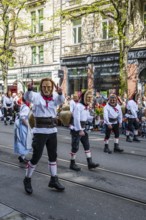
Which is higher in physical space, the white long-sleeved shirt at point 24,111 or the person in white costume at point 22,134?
the white long-sleeved shirt at point 24,111

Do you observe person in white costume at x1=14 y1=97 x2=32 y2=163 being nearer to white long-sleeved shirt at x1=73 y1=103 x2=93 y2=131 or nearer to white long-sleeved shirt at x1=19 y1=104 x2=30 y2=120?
white long-sleeved shirt at x1=19 y1=104 x2=30 y2=120

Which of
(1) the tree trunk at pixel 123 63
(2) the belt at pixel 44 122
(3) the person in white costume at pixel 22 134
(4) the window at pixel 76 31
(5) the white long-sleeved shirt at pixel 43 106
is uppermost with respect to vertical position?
(4) the window at pixel 76 31

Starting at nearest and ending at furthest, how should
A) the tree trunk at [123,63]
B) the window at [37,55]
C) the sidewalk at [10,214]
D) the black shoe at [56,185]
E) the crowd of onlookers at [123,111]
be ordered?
the sidewalk at [10,214]
the black shoe at [56,185]
the crowd of onlookers at [123,111]
the tree trunk at [123,63]
the window at [37,55]

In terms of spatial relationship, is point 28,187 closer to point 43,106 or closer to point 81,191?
point 81,191

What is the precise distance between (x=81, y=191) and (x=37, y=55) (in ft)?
84.1

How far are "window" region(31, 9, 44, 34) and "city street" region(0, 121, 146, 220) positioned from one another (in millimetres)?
22780

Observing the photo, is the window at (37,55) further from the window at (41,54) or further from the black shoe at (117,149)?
the black shoe at (117,149)

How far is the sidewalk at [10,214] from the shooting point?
454 centimetres

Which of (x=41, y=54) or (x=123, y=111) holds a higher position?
(x=41, y=54)

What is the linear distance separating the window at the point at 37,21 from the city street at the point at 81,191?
22780 millimetres

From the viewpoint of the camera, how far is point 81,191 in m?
5.80

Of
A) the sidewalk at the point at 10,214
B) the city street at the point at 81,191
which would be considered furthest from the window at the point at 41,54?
the sidewalk at the point at 10,214

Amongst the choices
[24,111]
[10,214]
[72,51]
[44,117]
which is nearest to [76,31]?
[72,51]

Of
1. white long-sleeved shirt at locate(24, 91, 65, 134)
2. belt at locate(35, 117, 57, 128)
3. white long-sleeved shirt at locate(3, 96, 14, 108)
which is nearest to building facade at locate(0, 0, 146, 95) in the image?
white long-sleeved shirt at locate(3, 96, 14, 108)
